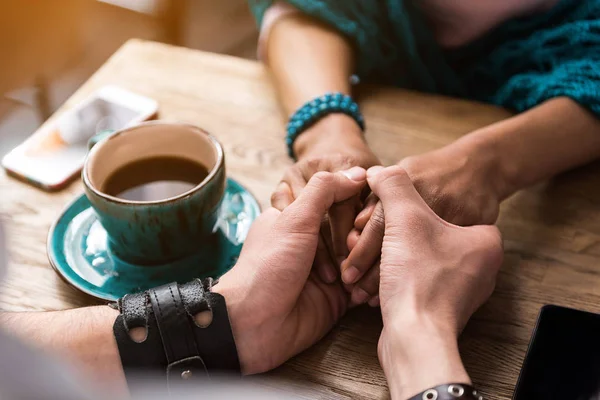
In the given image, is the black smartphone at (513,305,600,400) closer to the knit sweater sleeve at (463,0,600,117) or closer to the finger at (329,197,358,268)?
the finger at (329,197,358,268)

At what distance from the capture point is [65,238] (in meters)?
0.75

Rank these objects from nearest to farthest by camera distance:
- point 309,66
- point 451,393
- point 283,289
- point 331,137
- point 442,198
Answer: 1. point 451,393
2. point 283,289
3. point 442,198
4. point 331,137
5. point 309,66

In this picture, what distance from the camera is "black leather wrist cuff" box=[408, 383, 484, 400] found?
0.53 metres

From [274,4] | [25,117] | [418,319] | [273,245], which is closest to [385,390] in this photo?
[418,319]

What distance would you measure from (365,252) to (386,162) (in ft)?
0.78

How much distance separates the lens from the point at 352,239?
2.39 feet

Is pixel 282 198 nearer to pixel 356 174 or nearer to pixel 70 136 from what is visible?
pixel 356 174

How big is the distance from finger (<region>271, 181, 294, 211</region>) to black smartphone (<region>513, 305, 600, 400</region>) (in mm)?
301

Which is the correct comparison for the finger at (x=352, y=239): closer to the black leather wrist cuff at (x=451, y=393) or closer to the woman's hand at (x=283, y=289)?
the woman's hand at (x=283, y=289)

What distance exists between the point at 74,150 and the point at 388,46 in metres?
0.51

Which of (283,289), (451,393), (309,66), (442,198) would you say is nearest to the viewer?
(451,393)

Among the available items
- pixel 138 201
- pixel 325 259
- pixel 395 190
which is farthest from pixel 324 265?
pixel 138 201

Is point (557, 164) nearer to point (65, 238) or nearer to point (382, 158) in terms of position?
point (382, 158)

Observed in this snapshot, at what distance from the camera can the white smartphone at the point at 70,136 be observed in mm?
859
